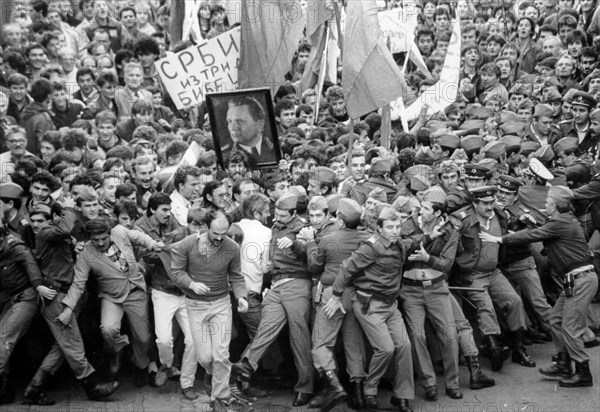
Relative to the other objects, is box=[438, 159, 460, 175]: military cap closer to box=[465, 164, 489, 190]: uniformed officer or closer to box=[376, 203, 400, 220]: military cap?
box=[465, 164, 489, 190]: uniformed officer

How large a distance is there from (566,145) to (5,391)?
724cm

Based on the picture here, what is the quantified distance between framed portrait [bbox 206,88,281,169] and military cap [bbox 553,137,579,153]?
354cm

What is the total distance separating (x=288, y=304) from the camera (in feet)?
36.3

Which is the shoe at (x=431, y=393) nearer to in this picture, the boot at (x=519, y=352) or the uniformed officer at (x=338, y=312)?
the uniformed officer at (x=338, y=312)

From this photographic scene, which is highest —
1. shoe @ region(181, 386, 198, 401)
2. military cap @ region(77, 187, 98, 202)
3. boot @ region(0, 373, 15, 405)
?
military cap @ region(77, 187, 98, 202)

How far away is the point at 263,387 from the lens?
11430 millimetres

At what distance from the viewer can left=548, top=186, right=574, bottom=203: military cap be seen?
37.7 feet

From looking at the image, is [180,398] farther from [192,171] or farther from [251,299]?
[192,171]

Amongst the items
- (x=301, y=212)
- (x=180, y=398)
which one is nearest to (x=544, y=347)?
(x=301, y=212)

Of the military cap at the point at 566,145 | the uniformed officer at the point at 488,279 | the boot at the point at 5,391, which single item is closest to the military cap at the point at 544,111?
the military cap at the point at 566,145

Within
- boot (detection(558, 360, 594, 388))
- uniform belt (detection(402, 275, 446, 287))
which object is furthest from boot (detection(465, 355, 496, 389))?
uniform belt (detection(402, 275, 446, 287))

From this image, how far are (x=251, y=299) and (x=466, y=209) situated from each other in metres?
2.45

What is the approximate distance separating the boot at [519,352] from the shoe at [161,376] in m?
3.69

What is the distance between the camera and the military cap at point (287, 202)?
36.7 ft
